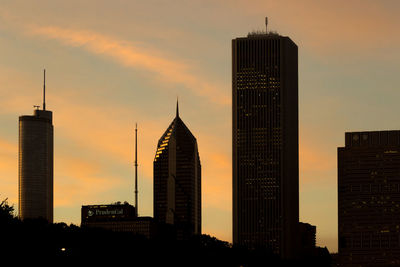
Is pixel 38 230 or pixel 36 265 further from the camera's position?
pixel 38 230

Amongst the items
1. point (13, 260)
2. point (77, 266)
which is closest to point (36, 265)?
point (13, 260)

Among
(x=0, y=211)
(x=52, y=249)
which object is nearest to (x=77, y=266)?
(x=52, y=249)

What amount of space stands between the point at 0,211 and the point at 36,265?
36.9ft

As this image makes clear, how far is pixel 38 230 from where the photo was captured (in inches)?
7756

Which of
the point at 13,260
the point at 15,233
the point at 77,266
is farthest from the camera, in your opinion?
the point at 77,266

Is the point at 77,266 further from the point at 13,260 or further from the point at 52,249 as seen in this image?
the point at 13,260

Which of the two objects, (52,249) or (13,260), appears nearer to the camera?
(13,260)

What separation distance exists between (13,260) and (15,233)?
13.0 metres

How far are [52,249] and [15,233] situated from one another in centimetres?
1102

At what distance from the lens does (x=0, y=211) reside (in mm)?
176000

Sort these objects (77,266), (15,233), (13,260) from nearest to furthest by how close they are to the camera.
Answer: (13,260)
(15,233)
(77,266)

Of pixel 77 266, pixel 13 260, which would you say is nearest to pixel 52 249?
pixel 77 266

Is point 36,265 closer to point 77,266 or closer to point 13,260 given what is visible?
point 13,260

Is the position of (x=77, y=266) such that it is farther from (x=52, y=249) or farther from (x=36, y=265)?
(x=36, y=265)
